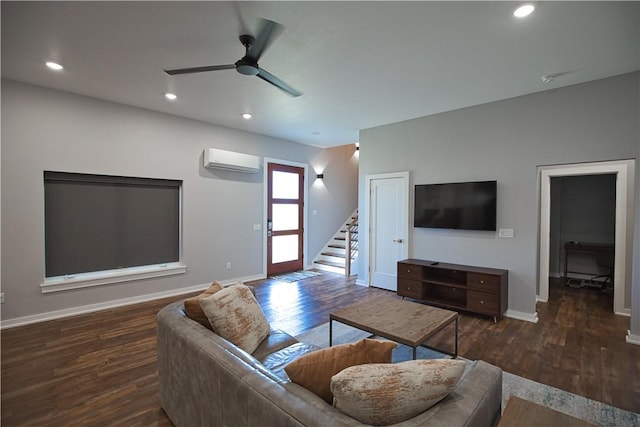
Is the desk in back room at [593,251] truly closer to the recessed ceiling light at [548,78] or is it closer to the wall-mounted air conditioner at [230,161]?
the recessed ceiling light at [548,78]

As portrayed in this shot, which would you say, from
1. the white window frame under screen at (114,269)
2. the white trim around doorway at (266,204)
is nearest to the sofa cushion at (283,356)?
the white window frame under screen at (114,269)

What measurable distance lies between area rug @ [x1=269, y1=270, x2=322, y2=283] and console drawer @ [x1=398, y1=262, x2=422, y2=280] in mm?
2086

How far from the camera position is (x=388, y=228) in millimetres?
5094

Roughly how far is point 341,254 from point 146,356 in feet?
15.1

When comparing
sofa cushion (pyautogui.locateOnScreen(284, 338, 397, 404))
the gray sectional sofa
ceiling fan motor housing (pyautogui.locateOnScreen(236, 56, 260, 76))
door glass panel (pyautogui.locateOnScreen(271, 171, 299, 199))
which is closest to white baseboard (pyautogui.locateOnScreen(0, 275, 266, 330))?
door glass panel (pyautogui.locateOnScreen(271, 171, 299, 199))

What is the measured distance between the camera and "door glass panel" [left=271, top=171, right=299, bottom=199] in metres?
6.07

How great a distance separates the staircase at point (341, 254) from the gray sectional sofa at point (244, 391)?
421 cm

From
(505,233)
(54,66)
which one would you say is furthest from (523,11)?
(54,66)

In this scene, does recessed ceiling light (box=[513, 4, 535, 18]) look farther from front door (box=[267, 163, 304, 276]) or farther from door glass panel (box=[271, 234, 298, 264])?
door glass panel (box=[271, 234, 298, 264])

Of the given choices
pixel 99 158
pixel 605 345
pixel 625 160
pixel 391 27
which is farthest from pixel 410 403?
pixel 99 158

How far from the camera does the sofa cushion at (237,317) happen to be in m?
1.77

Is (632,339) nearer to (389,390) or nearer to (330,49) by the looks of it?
(389,390)

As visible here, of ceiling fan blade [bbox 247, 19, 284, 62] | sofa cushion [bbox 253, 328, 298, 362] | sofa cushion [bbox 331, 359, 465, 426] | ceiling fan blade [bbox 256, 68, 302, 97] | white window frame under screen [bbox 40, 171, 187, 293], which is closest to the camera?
sofa cushion [bbox 331, 359, 465, 426]

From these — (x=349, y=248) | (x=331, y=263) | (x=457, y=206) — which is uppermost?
(x=457, y=206)
